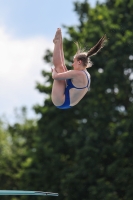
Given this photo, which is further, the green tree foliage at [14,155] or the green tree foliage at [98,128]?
the green tree foliage at [14,155]

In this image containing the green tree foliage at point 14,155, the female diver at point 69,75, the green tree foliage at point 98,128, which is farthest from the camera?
the green tree foliage at point 14,155

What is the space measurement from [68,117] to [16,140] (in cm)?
1772

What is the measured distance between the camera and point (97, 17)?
2678 cm

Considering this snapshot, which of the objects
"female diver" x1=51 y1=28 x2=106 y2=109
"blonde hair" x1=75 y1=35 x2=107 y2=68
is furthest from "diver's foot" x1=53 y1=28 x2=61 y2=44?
"blonde hair" x1=75 y1=35 x2=107 y2=68

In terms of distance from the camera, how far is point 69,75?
22.6 feet

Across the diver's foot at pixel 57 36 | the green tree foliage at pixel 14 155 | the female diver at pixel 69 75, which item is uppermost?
the green tree foliage at pixel 14 155

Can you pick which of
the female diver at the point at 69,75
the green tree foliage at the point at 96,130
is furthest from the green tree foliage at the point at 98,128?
the female diver at the point at 69,75

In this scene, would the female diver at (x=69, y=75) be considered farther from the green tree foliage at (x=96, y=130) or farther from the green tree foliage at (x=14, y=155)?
the green tree foliage at (x=14, y=155)

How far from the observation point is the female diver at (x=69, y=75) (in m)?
6.95

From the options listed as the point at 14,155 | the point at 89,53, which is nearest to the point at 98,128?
the point at 14,155

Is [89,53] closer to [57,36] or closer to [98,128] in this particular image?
[57,36]

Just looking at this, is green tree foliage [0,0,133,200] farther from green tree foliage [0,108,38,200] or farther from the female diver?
the female diver

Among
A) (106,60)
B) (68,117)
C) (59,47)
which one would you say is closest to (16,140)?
(68,117)

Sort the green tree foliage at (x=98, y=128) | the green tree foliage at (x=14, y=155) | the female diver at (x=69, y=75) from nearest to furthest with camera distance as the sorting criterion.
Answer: the female diver at (x=69, y=75) → the green tree foliage at (x=98, y=128) → the green tree foliage at (x=14, y=155)
